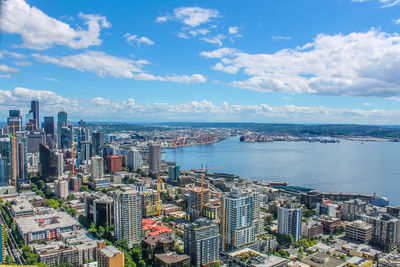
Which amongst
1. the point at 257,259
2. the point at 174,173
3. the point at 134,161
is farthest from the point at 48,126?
the point at 257,259

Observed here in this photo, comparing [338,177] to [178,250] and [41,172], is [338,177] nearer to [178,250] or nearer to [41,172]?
[178,250]

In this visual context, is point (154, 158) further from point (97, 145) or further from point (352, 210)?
point (352, 210)

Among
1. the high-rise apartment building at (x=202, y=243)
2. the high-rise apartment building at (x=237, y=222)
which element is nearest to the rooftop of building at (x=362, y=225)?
the high-rise apartment building at (x=237, y=222)

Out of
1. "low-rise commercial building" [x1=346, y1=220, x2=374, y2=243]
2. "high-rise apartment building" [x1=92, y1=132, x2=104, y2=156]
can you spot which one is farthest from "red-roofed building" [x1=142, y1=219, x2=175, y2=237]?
"high-rise apartment building" [x1=92, y1=132, x2=104, y2=156]

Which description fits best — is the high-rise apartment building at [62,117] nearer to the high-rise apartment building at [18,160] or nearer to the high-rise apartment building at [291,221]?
the high-rise apartment building at [18,160]

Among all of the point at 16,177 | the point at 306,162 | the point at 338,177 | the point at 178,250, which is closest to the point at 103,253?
the point at 178,250
